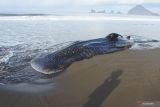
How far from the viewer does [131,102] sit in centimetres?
660

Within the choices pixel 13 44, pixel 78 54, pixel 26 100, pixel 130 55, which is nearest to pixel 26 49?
pixel 13 44

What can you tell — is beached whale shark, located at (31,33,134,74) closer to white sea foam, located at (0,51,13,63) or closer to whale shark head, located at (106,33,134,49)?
whale shark head, located at (106,33,134,49)

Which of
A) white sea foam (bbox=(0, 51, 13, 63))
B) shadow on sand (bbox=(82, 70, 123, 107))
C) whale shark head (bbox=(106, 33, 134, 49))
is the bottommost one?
white sea foam (bbox=(0, 51, 13, 63))

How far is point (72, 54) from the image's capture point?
9969mm

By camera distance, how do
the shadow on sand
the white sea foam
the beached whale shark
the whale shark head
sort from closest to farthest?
1. the shadow on sand
2. the beached whale shark
3. the white sea foam
4. the whale shark head

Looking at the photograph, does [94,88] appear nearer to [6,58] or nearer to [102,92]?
[102,92]

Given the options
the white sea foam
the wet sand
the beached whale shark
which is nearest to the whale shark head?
the beached whale shark

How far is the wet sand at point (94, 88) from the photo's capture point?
6605 mm

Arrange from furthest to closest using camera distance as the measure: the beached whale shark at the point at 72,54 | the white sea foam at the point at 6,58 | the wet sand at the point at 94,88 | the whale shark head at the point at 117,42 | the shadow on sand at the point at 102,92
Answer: the whale shark head at the point at 117,42 → the white sea foam at the point at 6,58 → the beached whale shark at the point at 72,54 → the wet sand at the point at 94,88 → the shadow on sand at the point at 102,92

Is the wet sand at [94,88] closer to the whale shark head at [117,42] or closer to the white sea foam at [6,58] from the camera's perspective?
the whale shark head at [117,42]

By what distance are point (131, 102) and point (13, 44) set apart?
9150 millimetres

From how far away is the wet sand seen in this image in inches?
260

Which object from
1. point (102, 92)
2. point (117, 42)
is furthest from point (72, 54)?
point (102, 92)

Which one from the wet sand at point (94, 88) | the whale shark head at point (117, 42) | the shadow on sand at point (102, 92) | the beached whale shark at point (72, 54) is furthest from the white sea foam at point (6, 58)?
the shadow on sand at point (102, 92)
